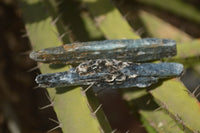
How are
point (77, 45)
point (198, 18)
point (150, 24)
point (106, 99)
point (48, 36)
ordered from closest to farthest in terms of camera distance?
point (77, 45) → point (48, 36) → point (150, 24) → point (198, 18) → point (106, 99)

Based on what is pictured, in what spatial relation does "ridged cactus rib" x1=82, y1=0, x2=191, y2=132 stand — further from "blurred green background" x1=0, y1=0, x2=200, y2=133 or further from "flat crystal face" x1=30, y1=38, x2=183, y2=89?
"flat crystal face" x1=30, y1=38, x2=183, y2=89

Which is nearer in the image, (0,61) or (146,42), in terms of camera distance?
(146,42)

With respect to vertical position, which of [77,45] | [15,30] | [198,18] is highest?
[15,30]

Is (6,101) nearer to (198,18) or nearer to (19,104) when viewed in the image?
(19,104)

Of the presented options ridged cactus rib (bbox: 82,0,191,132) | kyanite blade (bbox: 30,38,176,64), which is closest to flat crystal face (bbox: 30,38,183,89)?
kyanite blade (bbox: 30,38,176,64)

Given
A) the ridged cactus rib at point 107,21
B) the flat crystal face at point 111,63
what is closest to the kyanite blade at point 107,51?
the flat crystal face at point 111,63

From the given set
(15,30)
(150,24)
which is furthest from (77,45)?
(15,30)
